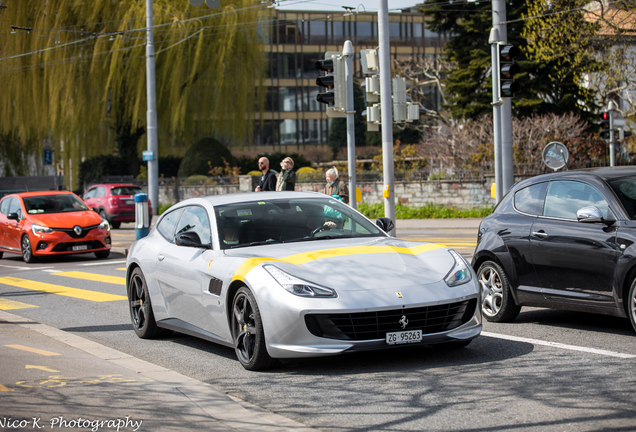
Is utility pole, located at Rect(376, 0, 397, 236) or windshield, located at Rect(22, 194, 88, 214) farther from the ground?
utility pole, located at Rect(376, 0, 397, 236)

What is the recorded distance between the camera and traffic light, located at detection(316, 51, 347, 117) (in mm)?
16484

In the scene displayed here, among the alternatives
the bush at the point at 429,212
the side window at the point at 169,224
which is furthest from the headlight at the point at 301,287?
the bush at the point at 429,212

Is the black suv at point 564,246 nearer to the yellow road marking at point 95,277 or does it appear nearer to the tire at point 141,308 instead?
the tire at point 141,308

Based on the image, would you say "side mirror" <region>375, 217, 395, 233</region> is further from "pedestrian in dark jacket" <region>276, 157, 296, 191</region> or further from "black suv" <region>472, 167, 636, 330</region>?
"pedestrian in dark jacket" <region>276, 157, 296, 191</region>

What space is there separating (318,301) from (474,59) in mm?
30344

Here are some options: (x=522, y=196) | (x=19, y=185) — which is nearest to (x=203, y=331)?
(x=522, y=196)

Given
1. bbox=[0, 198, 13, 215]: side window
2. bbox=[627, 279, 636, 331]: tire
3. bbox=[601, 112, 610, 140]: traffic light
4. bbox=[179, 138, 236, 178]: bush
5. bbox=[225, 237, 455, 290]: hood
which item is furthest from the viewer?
bbox=[179, 138, 236, 178]: bush

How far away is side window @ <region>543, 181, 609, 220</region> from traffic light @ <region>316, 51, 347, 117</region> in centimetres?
867

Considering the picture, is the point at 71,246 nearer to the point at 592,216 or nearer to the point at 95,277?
the point at 95,277

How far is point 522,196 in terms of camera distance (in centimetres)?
860

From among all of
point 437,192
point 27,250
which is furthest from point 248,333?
point 437,192

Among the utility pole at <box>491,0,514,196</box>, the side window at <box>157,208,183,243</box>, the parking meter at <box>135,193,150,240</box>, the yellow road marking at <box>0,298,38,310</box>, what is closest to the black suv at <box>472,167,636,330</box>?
the side window at <box>157,208,183,243</box>

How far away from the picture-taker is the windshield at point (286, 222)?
7.52 m

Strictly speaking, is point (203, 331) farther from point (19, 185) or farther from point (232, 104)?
point (19, 185)
